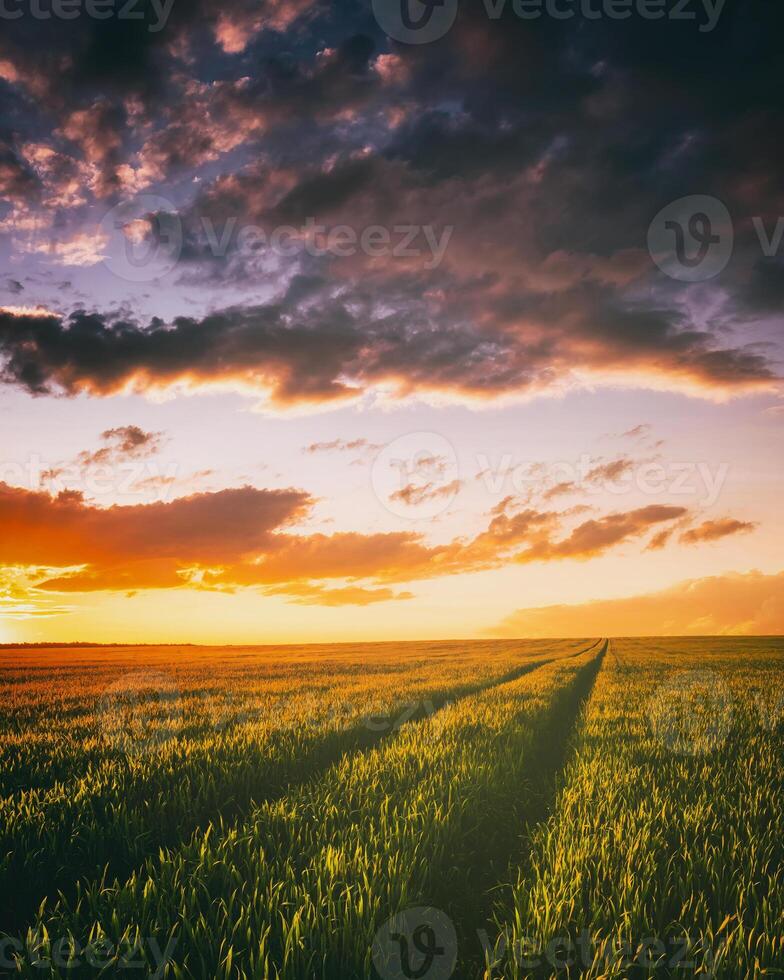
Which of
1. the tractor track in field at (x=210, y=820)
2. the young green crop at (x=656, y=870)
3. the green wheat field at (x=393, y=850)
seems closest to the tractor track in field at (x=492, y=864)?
the green wheat field at (x=393, y=850)

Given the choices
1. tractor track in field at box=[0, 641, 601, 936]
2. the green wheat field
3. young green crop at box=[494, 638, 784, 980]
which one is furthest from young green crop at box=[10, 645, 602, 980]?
young green crop at box=[494, 638, 784, 980]

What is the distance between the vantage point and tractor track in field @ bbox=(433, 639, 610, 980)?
13.1ft

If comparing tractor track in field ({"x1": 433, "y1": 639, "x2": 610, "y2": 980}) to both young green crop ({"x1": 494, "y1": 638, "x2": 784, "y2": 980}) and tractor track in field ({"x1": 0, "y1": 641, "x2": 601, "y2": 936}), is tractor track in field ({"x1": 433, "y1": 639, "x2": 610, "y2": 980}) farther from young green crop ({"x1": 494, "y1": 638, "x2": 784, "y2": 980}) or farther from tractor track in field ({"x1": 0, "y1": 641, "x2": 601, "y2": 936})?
tractor track in field ({"x1": 0, "y1": 641, "x2": 601, "y2": 936})

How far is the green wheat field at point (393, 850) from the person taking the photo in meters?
3.26

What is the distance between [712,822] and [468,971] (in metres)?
3.42

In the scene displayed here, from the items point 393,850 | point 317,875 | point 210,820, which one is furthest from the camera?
point 210,820

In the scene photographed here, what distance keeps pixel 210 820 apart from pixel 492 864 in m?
3.06

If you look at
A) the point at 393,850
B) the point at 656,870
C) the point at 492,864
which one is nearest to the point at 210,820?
the point at 393,850

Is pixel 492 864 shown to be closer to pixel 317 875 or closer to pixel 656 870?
pixel 656 870

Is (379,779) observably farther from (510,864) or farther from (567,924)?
(567,924)

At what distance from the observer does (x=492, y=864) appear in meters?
5.36

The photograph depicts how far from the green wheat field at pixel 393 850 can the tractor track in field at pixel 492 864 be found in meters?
0.02

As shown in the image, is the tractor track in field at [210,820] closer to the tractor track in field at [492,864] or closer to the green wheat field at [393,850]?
the green wheat field at [393,850]

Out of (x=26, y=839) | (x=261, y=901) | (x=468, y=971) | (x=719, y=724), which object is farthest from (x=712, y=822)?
(x=719, y=724)
